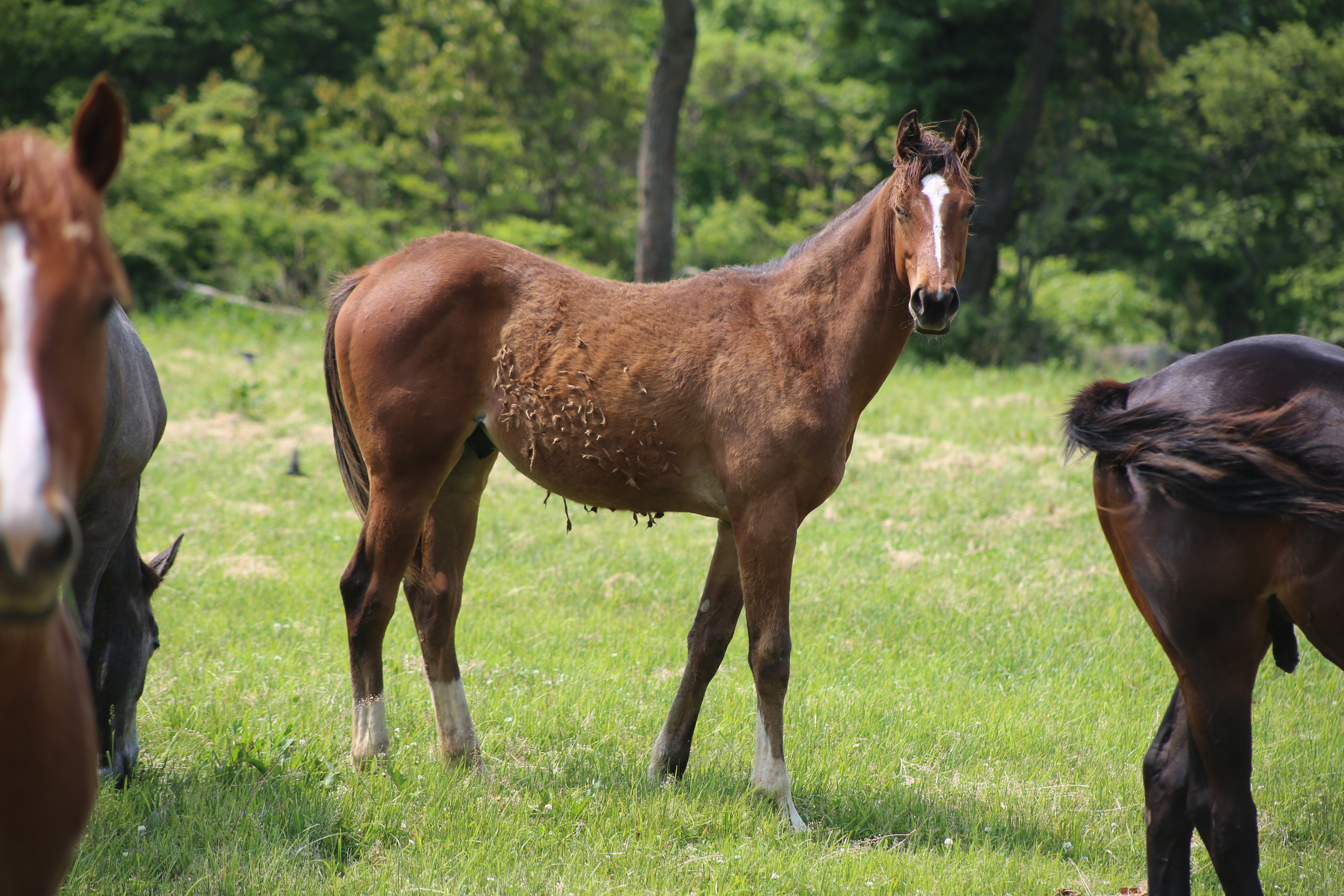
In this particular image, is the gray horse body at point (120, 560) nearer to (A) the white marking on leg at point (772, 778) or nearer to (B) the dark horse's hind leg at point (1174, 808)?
(A) the white marking on leg at point (772, 778)

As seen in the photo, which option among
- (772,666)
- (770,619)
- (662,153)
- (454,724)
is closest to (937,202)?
(770,619)

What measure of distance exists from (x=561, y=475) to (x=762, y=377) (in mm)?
892

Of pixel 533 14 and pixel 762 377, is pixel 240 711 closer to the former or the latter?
pixel 762 377

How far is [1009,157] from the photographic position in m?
15.1

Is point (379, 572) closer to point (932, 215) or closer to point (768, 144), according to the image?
point (932, 215)

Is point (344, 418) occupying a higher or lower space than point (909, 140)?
lower

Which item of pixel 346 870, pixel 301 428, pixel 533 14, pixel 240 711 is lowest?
pixel 301 428

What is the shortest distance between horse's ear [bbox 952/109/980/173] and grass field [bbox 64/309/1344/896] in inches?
98.1

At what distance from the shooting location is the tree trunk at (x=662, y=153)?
1272 centimetres

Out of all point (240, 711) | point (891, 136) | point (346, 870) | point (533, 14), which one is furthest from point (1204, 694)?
point (533, 14)

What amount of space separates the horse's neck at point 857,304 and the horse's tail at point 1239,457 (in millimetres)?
1016

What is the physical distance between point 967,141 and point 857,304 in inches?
28.8

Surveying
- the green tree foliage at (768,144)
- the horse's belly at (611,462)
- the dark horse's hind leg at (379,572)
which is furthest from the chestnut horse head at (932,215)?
the green tree foliage at (768,144)

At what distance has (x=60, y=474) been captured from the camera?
4.78 ft
